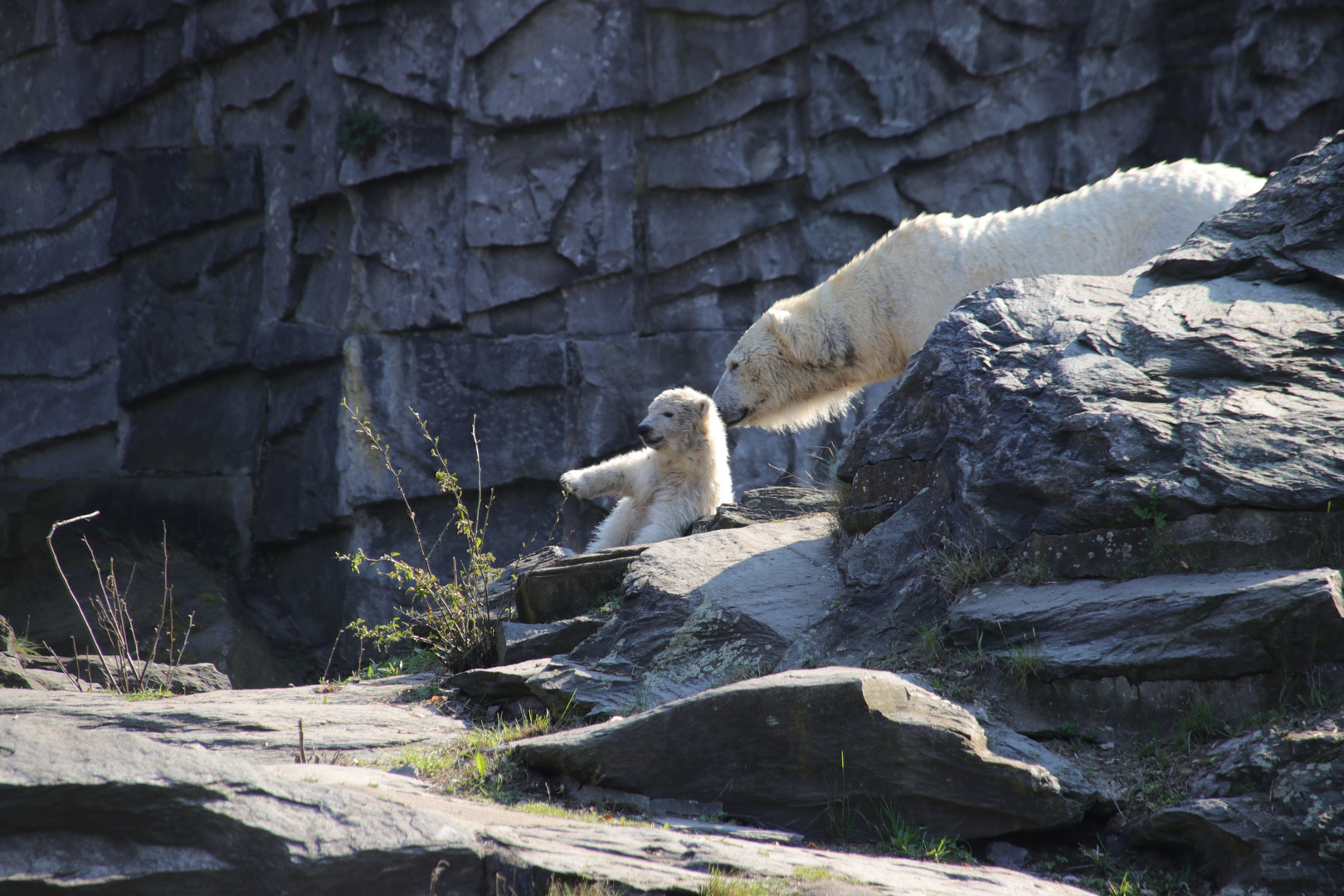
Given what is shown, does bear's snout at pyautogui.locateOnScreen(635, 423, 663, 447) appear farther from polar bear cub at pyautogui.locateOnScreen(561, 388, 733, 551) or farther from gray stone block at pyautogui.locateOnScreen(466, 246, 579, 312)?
gray stone block at pyautogui.locateOnScreen(466, 246, 579, 312)

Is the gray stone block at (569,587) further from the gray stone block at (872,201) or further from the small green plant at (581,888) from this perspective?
the gray stone block at (872,201)

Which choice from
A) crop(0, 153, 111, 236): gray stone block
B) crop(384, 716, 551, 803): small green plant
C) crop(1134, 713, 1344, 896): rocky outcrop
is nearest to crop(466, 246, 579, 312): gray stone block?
crop(0, 153, 111, 236): gray stone block

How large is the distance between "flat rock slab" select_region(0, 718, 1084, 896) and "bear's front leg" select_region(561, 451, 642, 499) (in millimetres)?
4183

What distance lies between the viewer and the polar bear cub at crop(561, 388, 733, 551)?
646 centimetres

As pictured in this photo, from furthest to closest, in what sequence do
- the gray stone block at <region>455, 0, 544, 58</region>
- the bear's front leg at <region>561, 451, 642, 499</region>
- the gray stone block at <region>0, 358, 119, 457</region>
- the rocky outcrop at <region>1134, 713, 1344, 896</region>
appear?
1. the gray stone block at <region>0, 358, 119, 457</region>
2. the gray stone block at <region>455, 0, 544, 58</region>
3. the bear's front leg at <region>561, 451, 642, 499</region>
4. the rocky outcrop at <region>1134, 713, 1344, 896</region>

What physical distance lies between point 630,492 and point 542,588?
A: 1792 millimetres

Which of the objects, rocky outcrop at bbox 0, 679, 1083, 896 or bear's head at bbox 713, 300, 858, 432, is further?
bear's head at bbox 713, 300, 858, 432

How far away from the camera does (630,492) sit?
22.5 feet

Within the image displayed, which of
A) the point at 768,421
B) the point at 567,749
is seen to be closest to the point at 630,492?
the point at 768,421

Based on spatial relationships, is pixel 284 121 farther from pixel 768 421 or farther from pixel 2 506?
pixel 768 421

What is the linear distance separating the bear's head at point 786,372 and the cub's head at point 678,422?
88cm

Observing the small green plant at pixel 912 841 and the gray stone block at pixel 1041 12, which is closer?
the small green plant at pixel 912 841

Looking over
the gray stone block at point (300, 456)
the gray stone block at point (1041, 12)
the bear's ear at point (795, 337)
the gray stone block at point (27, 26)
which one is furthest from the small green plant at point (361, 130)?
the gray stone block at point (1041, 12)

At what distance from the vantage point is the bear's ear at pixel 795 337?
7215 mm
